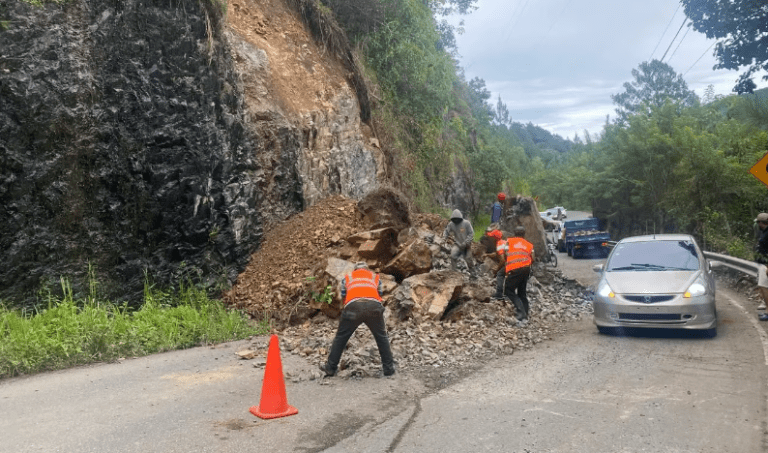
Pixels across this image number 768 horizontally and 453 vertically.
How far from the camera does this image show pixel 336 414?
6086mm

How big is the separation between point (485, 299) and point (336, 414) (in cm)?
570

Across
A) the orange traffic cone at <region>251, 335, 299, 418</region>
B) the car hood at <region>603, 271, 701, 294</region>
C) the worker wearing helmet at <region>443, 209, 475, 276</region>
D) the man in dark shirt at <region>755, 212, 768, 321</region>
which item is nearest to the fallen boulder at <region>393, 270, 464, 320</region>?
the worker wearing helmet at <region>443, 209, 475, 276</region>

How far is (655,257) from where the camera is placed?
10484 millimetres

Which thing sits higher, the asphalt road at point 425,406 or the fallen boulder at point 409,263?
the fallen boulder at point 409,263

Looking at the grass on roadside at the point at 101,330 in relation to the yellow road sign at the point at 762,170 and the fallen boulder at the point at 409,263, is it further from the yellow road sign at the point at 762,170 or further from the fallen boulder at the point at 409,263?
the yellow road sign at the point at 762,170

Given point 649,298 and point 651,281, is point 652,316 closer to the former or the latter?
point 649,298

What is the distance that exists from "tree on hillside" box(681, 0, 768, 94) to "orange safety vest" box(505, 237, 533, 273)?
565 inches

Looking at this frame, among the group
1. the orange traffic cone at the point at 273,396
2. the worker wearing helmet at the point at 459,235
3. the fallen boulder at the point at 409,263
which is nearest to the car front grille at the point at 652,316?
the fallen boulder at the point at 409,263

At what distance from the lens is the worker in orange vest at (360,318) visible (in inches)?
297

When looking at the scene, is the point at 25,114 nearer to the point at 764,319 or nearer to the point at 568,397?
the point at 568,397

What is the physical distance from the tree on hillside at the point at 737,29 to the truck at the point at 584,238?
829cm

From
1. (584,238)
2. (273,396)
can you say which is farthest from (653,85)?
(273,396)

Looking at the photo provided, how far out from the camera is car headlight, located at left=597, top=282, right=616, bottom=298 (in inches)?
375

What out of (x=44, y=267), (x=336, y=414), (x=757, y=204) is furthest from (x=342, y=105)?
(x=757, y=204)
